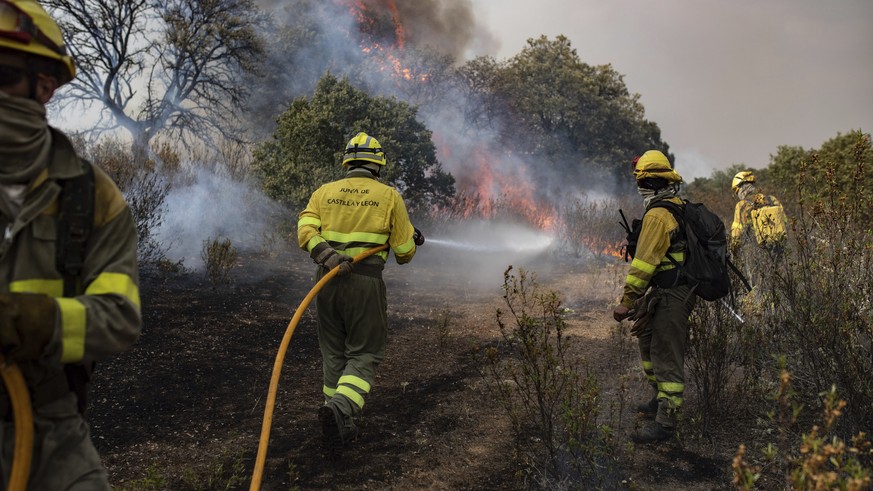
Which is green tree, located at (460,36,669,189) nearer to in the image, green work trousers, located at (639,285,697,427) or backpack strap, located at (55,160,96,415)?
green work trousers, located at (639,285,697,427)

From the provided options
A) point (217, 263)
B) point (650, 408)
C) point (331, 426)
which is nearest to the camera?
point (331, 426)

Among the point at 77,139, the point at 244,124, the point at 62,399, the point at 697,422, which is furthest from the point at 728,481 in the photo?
the point at 244,124

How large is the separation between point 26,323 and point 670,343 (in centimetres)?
393

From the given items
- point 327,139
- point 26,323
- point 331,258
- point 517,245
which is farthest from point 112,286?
point 517,245

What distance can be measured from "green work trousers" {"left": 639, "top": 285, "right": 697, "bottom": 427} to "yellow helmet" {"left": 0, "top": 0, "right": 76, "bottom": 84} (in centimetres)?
389

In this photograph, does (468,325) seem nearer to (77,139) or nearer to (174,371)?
(174,371)

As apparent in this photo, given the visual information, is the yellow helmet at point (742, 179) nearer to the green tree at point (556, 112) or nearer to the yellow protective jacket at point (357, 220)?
the yellow protective jacket at point (357, 220)

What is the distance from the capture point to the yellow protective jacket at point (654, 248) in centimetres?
432

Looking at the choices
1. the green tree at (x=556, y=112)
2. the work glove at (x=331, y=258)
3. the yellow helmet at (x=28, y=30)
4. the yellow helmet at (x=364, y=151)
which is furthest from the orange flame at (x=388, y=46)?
the yellow helmet at (x=28, y=30)

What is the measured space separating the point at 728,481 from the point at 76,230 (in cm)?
367

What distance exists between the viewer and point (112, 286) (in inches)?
66.2

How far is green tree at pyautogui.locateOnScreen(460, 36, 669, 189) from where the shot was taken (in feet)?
79.3

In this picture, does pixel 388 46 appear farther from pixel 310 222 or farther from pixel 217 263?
pixel 310 222

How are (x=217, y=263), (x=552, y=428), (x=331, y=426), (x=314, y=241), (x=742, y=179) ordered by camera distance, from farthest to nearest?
(x=742, y=179) → (x=217, y=263) → (x=314, y=241) → (x=552, y=428) → (x=331, y=426)
